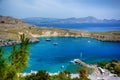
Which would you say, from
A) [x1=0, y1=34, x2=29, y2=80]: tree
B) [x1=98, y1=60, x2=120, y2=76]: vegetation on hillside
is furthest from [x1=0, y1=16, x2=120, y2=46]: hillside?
[x1=0, y1=34, x2=29, y2=80]: tree

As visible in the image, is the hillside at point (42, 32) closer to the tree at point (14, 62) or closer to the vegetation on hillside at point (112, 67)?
the vegetation on hillside at point (112, 67)

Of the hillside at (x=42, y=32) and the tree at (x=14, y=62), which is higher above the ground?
the tree at (x=14, y=62)

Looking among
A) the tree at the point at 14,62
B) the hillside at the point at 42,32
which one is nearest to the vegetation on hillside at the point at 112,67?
the tree at the point at 14,62

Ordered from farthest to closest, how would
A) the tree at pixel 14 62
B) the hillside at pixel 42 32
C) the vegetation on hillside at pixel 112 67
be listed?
the hillside at pixel 42 32 < the vegetation on hillside at pixel 112 67 < the tree at pixel 14 62

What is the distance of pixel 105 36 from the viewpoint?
116m

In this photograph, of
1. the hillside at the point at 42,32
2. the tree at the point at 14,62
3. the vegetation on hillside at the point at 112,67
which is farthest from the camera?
the hillside at the point at 42,32

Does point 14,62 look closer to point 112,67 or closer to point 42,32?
point 112,67

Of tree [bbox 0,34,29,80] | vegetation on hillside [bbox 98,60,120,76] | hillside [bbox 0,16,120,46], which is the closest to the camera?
tree [bbox 0,34,29,80]

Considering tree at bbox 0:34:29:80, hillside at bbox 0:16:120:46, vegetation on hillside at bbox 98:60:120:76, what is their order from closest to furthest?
tree at bbox 0:34:29:80, vegetation on hillside at bbox 98:60:120:76, hillside at bbox 0:16:120:46

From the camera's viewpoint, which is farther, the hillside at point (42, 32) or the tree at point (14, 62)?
the hillside at point (42, 32)

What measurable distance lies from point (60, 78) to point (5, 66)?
19.3 meters

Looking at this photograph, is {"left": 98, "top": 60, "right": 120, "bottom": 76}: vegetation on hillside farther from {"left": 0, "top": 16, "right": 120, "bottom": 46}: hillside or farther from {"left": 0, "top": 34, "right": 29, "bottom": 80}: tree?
{"left": 0, "top": 16, "right": 120, "bottom": 46}: hillside

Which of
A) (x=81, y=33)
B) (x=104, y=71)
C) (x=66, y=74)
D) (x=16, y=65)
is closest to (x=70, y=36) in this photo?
(x=81, y=33)

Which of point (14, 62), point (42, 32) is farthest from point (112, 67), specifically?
point (42, 32)
